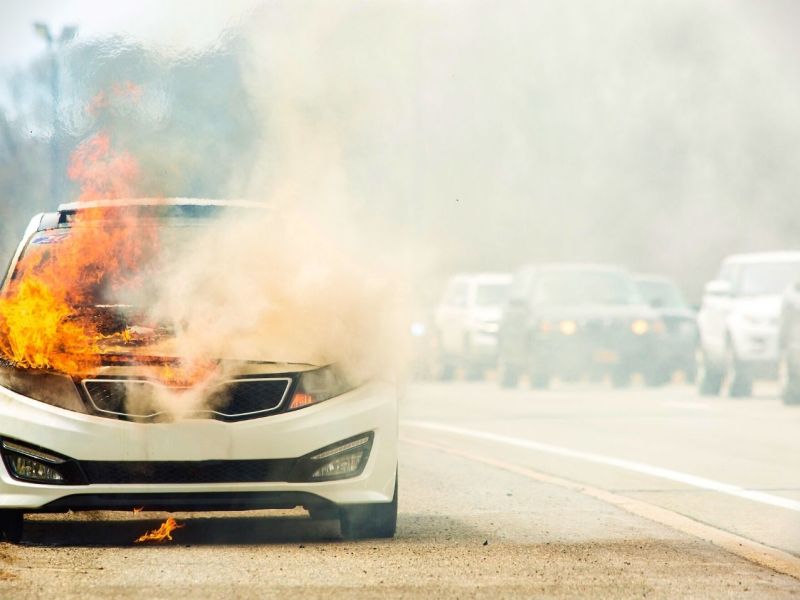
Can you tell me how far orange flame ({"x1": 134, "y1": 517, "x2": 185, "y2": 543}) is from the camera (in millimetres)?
8125

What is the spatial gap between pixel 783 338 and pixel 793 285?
839 mm

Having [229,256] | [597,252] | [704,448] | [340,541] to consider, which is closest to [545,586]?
[340,541]

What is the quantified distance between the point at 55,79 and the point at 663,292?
20322mm

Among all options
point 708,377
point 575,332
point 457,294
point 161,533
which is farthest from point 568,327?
point 161,533

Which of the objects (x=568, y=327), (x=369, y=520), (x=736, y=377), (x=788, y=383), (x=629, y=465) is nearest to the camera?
(x=369, y=520)

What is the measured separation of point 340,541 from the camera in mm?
8008

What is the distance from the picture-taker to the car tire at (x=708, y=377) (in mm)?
23516

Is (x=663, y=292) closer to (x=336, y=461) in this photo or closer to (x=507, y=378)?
(x=507, y=378)

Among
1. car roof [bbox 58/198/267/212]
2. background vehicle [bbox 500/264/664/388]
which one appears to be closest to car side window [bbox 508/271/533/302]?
background vehicle [bbox 500/264/664/388]

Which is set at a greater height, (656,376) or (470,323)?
(470,323)

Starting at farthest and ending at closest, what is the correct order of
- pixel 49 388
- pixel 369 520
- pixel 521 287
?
pixel 521 287 < pixel 369 520 < pixel 49 388

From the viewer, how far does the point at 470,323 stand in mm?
30062

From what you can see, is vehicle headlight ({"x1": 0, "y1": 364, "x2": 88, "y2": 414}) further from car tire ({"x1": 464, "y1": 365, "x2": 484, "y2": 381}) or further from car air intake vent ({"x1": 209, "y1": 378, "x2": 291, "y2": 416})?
car tire ({"x1": 464, "y1": 365, "x2": 484, "y2": 381})

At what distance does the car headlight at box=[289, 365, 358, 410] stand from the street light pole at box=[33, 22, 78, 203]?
3.53 metres
